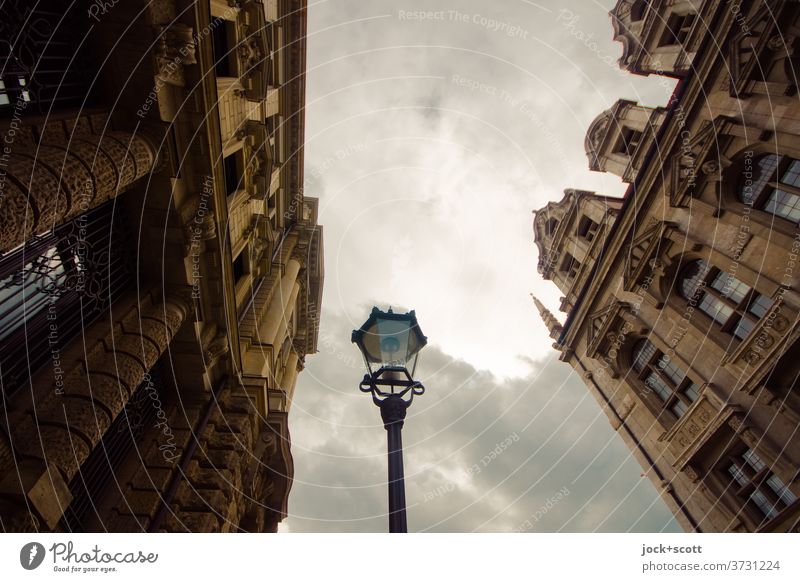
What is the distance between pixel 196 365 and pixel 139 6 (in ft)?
26.8

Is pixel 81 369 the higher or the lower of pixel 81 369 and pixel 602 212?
the lower

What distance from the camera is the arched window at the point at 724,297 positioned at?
1348 centimetres

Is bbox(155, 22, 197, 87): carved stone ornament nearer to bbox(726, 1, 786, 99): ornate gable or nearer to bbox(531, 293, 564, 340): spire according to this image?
bbox(726, 1, 786, 99): ornate gable

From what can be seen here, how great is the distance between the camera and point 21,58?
232 inches

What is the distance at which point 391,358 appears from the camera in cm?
572

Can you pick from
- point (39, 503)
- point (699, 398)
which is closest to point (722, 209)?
point (699, 398)

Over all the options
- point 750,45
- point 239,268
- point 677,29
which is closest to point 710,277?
point 750,45

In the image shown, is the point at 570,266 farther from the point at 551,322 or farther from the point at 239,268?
the point at 239,268

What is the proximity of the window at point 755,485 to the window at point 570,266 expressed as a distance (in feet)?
44.1

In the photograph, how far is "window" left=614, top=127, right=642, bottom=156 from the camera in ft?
74.6

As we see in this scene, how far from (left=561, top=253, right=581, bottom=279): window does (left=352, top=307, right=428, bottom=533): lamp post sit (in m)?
22.3

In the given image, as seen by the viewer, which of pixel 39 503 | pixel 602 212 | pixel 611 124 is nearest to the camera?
pixel 39 503

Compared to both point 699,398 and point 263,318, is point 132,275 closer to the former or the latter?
point 263,318

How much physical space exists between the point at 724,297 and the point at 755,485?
6.41 m
